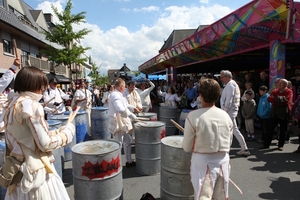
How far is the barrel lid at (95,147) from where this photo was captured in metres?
2.77

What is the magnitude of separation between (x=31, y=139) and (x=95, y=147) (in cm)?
136

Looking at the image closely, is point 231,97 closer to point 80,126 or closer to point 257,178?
point 257,178

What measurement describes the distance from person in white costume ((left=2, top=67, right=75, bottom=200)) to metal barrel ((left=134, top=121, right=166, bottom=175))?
230 centimetres

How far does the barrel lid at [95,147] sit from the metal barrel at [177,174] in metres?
0.70

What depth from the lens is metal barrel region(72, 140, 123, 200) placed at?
8.54ft

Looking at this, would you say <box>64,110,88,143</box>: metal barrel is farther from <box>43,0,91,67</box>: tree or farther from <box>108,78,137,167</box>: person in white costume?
<box>43,0,91,67</box>: tree

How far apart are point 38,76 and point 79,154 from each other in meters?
1.21

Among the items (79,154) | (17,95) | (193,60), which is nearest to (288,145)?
(79,154)

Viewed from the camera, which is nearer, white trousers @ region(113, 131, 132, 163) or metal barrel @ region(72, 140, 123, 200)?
metal barrel @ region(72, 140, 123, 200)

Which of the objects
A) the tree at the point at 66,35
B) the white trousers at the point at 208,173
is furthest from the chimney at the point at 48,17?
the white trousers at the point at 208,173

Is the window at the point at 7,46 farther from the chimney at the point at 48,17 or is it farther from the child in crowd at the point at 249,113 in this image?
the chimney at the point at 48,17

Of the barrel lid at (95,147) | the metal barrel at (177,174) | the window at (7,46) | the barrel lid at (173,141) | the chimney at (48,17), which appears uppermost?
the chimney at (48,17)

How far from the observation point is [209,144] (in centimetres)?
204

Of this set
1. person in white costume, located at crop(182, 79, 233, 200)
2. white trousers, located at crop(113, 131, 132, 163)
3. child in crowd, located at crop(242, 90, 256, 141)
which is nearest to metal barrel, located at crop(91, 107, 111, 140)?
white trousers, located at crop(113, 131, 132, 163)
